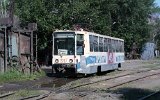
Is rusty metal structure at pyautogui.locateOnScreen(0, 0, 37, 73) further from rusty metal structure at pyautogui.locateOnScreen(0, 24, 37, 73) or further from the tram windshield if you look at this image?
the tram windshield

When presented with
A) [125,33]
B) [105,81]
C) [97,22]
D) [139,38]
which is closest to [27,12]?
[97,22]

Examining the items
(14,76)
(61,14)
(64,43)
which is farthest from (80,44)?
(61,14)

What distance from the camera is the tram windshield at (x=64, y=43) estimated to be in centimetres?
2827

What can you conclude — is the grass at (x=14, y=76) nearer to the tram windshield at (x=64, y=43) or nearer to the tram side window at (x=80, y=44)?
the tram windshield at (x=64, y=43)

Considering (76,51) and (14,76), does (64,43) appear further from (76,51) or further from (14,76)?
(14,76)

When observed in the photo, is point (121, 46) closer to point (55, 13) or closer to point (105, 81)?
point (55, 13)

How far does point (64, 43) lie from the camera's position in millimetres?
28547

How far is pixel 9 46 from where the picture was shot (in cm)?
2770

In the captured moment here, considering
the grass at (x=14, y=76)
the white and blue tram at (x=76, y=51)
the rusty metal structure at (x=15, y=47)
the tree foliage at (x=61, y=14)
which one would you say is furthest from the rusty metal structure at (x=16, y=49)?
the tree foliage at (x=61, y=14)

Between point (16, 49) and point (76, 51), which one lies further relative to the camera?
point (16, 49)

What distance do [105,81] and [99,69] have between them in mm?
5613

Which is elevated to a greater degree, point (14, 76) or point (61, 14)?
point (61, 14)

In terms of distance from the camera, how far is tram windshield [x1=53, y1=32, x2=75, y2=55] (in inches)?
1113

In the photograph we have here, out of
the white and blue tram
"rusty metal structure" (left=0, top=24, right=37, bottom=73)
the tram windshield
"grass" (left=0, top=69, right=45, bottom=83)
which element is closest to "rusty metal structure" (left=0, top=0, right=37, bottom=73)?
"rusty metal structure" (left=0, top=24, right=37, bottom=73)
